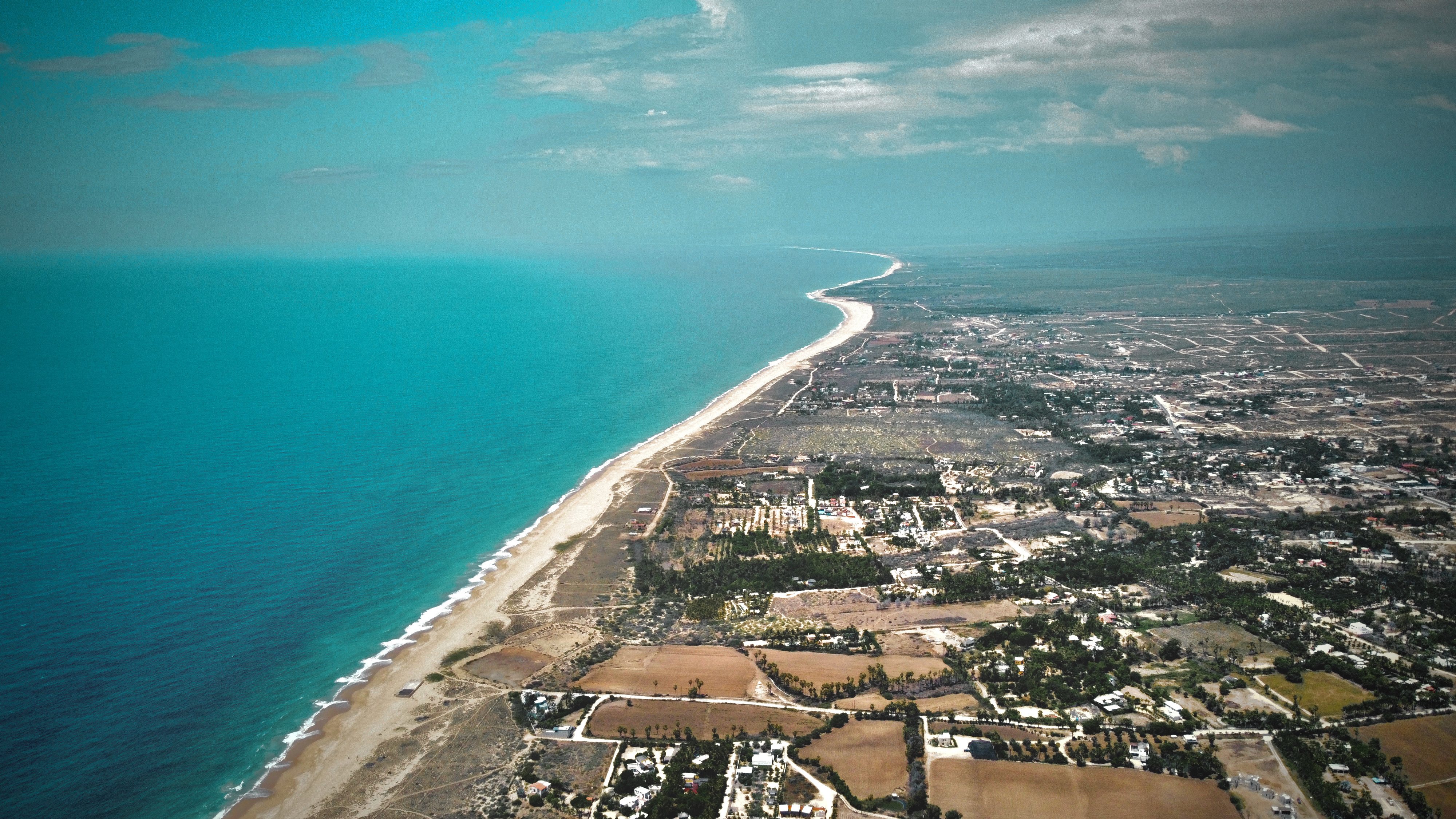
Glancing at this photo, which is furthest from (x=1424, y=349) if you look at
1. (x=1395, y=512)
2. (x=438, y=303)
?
(x=438, y=303)

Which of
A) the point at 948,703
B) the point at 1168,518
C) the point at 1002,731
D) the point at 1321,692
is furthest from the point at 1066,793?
the point at 1168,518

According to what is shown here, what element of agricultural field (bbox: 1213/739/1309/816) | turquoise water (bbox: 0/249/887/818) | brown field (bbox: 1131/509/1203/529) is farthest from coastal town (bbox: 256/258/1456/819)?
turquoise water (bbox: 0/249/887/818)

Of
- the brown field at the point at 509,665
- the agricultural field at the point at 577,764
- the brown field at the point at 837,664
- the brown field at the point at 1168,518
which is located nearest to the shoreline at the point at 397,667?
the brown field at the point at 509,665

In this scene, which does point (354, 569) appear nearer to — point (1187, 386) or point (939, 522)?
point (939, 522)

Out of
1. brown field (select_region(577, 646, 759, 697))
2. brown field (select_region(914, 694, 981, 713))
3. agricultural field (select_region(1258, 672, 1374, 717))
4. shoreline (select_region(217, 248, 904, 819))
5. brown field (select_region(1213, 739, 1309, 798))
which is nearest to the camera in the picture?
brown field (select_region(1213, 739, 1309, 798))

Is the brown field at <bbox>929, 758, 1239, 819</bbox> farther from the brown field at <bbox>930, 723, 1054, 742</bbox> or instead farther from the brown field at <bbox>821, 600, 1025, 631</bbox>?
the brown field at <bbox>821, 600, 1025, 631</bbox>

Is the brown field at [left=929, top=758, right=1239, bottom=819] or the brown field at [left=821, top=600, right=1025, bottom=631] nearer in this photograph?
the brown field at [left=929, top=758, right=1239, bottom=819]

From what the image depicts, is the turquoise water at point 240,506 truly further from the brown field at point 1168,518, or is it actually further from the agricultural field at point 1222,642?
the brown field at point 1168,518
